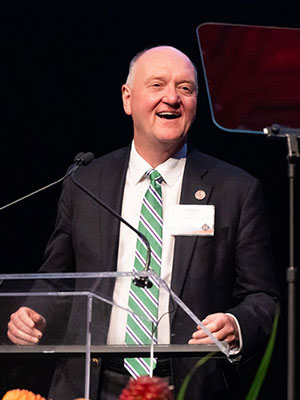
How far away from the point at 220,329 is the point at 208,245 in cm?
53

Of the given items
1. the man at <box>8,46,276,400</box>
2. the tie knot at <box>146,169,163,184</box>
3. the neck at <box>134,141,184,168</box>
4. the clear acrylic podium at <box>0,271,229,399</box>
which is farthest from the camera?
the neck at <box>134,141,184,168</box>

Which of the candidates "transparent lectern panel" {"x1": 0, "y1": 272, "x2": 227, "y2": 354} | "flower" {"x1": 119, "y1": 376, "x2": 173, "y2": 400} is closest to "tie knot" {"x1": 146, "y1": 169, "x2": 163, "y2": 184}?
"transparent lectern panel" {"x1": 0, "y1": 272, "x2": 227, "y2": 354}

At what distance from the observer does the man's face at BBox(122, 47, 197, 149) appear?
2.79 m

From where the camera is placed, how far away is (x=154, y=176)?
2725 mm

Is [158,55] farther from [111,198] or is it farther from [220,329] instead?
[220,329]

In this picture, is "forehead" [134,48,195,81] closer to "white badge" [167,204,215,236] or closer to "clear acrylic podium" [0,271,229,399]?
"white badge" [167,204,215,236]

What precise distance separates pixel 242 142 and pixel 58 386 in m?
2.14

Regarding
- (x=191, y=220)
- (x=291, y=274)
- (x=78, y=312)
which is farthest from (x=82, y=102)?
(x=291, y=274)

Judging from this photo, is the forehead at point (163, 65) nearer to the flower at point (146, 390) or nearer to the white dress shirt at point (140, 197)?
the white dress shirt at point (140, 197)

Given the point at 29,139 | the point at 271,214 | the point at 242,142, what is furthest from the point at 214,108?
the point at 29,139

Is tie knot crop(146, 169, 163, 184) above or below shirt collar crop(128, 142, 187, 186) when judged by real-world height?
below

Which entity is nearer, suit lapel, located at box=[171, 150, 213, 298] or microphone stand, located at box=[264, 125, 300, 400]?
microphone stand, located at box=[264, 125, 300, 400]

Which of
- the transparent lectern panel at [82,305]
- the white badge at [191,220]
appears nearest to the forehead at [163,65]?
the white badge at [191,220]

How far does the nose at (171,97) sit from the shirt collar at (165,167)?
18 centimetres
